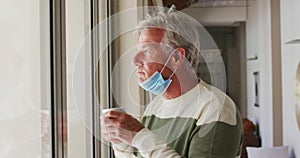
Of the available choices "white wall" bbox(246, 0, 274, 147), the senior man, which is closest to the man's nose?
the senior man

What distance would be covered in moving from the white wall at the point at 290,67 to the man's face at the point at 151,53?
2.94 m

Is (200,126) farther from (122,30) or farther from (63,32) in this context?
(63,32)

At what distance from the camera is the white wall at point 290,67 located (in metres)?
3.67

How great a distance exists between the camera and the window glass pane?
0.84m

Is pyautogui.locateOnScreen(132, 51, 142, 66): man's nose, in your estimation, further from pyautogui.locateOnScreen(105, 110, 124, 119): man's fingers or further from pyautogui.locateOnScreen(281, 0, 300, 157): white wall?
pyautogui.locateOnScreen(281, 0, 300, 157): white wall

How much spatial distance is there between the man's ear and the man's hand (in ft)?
0.55

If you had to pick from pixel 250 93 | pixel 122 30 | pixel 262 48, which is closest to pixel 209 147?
pixel 122 30

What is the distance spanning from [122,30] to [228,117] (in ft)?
1.28

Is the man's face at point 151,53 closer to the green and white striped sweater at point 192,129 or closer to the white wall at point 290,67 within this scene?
the green and white striped sweater at point 192,129

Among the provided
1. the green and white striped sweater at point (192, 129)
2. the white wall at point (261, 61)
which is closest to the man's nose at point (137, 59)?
the green and white striped sweater at point (192, 129)

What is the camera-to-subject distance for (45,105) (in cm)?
111

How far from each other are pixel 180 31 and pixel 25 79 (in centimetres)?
39

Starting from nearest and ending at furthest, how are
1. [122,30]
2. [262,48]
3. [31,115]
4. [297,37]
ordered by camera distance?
1. [31,115]
2. [122,30]
3. [297,37]
4. [262,48]

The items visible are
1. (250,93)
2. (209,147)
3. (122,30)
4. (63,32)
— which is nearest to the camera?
(209,147)
